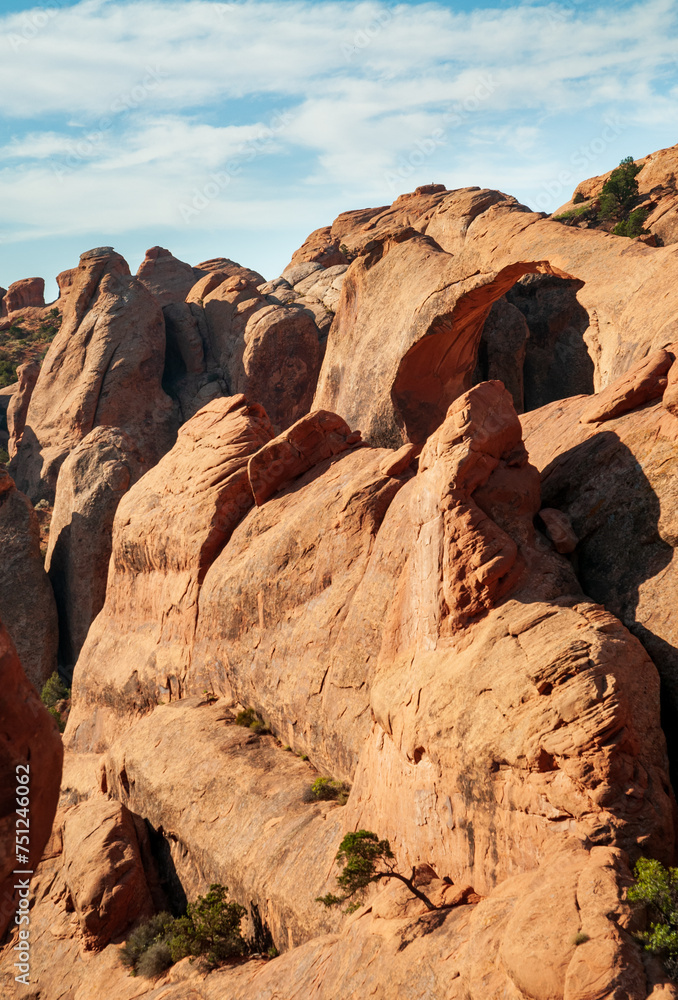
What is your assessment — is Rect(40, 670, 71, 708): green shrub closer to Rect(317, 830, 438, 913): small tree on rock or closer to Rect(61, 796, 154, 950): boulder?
Rect(61, 796, 154, 950): boulder

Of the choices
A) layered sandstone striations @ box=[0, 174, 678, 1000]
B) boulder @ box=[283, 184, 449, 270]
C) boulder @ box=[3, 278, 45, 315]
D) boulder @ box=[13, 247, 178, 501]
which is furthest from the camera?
boulder @ box=[3, 278, 45, 315]

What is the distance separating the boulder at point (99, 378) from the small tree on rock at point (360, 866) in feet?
125

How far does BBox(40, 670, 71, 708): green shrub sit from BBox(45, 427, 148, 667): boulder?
193cm

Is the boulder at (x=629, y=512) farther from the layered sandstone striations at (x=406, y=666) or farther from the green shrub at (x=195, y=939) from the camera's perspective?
the green shrub at (x=195, y=939)

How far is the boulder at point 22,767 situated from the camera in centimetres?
911

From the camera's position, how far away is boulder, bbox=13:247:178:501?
→ 49562 millimetres

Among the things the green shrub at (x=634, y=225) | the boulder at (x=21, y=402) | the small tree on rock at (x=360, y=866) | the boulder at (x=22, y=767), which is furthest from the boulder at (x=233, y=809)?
the boulder at (x=21, y=402)

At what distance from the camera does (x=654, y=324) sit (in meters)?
20.9

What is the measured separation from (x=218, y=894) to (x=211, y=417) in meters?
17.5

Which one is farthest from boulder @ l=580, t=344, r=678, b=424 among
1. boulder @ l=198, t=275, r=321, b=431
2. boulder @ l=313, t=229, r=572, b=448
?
boulder @ l=198, t=275, r=321, b=431

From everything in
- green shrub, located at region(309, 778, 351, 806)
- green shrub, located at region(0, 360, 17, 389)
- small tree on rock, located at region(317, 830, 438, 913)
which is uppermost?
green shrub, located at region(0, 360, 17, 389)

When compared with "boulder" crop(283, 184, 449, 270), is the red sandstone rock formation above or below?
below

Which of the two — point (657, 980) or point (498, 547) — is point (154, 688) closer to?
point (498, 547)

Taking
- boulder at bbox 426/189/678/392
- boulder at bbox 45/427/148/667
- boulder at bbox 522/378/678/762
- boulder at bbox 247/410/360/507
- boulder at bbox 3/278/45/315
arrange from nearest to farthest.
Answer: boulder at bbox 522/378/678/762 < boulder at bbox 426/189/678/392 < boulder at bbox 247/410/360/507 < boulder at bbox 45/427/148/667 < boulder at bbox 3/278/45/315
